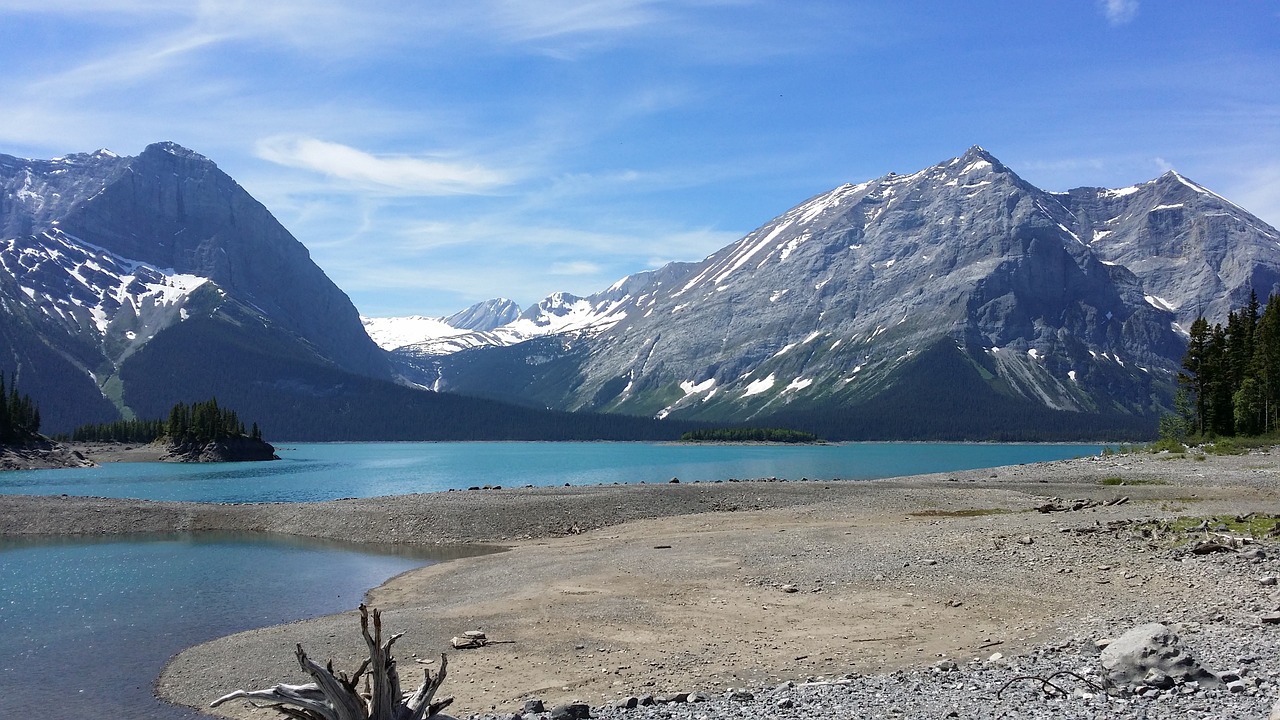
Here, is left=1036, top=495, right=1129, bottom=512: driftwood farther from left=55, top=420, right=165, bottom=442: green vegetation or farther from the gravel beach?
left=55, top=420, right=165, bottom=442: green vegetation

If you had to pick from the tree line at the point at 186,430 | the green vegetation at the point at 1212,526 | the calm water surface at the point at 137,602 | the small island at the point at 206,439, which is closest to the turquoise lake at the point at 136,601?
the calm water surface at the point at 137,602

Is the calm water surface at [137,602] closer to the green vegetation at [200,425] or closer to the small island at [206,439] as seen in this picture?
the small island at [206,439]

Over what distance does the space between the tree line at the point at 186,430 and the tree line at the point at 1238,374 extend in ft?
484

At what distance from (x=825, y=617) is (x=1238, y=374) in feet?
281

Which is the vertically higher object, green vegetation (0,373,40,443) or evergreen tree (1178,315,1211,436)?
evergreen tree (1178,315,1211,436)

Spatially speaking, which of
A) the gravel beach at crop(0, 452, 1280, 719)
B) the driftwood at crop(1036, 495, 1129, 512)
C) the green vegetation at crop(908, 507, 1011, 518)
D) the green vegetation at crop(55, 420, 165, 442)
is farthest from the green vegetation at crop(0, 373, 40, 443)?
the driftwood at crop(1036, 495, 1129, 512)

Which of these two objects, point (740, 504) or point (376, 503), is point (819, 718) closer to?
point (740, 504)

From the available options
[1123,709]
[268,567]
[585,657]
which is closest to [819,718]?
[1123,709]

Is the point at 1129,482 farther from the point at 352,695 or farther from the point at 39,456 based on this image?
the point at 39,456

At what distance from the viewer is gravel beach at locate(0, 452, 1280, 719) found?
16.2 metres

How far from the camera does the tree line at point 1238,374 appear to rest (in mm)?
79000

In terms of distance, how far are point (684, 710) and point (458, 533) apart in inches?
1327

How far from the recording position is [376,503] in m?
58.0

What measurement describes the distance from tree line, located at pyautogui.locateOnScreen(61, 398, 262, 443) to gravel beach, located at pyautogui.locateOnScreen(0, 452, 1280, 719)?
12237cm
